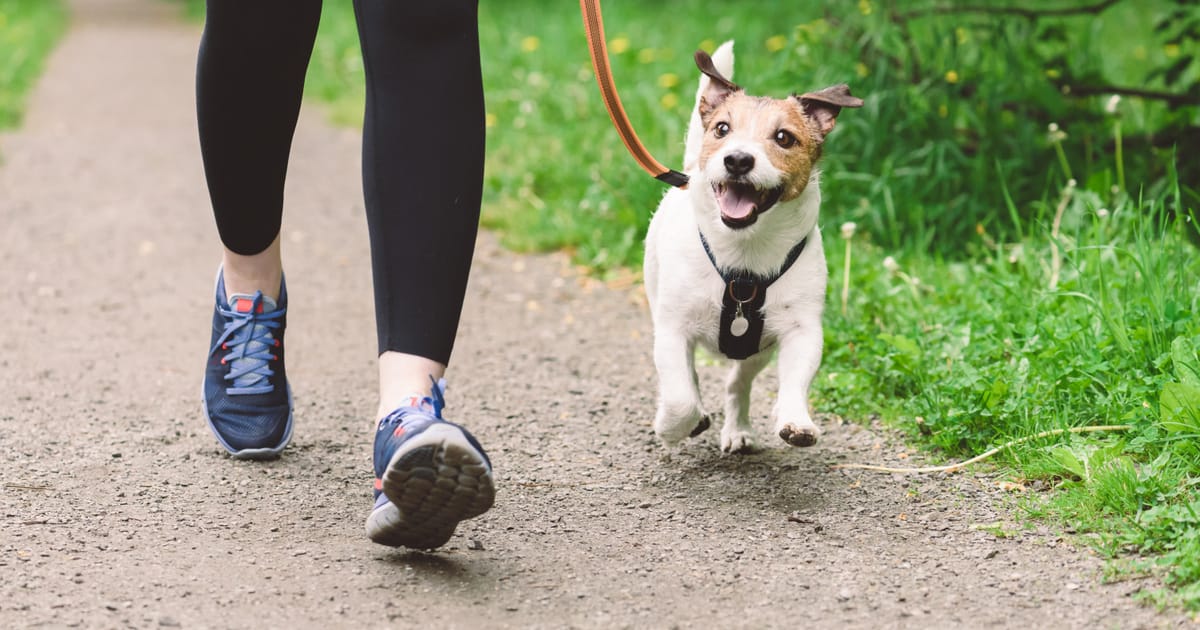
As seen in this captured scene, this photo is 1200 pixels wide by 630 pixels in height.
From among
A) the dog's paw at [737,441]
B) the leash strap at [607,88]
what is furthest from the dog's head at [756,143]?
the dog's paw at [737,441]

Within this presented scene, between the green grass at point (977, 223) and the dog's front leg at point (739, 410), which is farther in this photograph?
the dog's front leg at point (739, 410)

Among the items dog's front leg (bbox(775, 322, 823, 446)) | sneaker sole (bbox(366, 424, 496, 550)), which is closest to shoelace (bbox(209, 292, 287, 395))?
sneaker sole (bbox(366, 424, 496, 550))

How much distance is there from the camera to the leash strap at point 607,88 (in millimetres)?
2789

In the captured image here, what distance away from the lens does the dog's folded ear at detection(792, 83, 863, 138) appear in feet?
9.64

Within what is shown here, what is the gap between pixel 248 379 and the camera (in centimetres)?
295

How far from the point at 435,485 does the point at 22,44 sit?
9.49 m

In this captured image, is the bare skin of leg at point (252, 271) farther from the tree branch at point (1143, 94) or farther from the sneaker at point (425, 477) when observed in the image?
the tree branch at point (1143, 94)

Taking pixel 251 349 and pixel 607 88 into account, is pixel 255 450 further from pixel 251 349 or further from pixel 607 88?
pixel 607 88

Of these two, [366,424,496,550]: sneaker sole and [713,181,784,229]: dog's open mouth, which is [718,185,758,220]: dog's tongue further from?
[366,424,496,550]: sneaker sole

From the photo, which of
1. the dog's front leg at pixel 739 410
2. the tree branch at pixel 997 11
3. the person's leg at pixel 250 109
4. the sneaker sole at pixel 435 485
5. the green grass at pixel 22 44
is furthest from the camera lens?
the green grass at pixel 22 44

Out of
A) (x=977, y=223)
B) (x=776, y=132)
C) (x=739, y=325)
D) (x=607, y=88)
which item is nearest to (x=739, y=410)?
(x=739, y=325)

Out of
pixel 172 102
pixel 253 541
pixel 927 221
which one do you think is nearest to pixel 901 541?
pixel 253 541

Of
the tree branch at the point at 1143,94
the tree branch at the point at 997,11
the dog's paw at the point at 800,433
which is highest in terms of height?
the tree branch at the point at 997,11

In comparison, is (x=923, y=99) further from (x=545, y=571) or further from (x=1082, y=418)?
(x=545, y=571)
